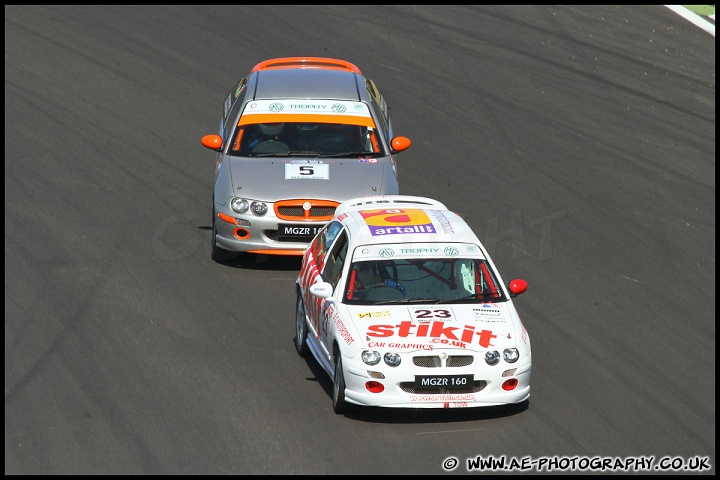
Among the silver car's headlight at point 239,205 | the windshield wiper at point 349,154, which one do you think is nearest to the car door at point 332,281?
the silver car's headlight at point 239,205

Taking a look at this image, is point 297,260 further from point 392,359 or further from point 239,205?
point 392,359

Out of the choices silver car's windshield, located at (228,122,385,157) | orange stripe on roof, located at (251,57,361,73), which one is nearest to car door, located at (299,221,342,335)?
silver car's windshield, located at (228,122,385,157)

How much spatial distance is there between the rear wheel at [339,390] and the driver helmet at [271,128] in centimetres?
528

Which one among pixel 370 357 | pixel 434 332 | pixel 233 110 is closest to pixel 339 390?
pixel 370 357

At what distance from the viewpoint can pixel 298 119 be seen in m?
16.0

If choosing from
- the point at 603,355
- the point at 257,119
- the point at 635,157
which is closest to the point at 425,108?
the point at 635,157

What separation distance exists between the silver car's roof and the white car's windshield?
5.08 metres

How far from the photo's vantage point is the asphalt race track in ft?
35.0

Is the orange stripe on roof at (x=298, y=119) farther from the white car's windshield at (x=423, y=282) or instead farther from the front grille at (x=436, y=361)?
the front grille at (x=436, y=361)

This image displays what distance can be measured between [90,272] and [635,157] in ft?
27.7

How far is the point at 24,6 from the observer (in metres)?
24.9

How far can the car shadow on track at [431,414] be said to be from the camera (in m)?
10.9

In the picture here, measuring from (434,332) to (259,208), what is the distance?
14.2 feet

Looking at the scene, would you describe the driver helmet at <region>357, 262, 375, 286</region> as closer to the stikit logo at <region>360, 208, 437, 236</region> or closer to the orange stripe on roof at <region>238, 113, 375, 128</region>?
the stikit logo at <region>360, 208, 437, 236</region>
